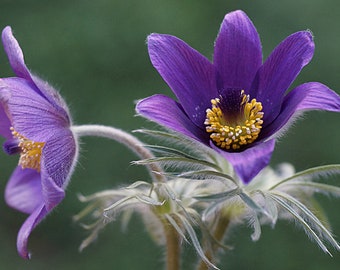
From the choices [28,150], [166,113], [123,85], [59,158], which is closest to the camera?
[166,113]

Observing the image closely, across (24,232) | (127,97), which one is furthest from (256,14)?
(24,232)

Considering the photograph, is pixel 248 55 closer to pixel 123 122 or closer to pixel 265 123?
pixel 265 123

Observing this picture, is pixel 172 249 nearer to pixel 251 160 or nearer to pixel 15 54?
pixel 251 160

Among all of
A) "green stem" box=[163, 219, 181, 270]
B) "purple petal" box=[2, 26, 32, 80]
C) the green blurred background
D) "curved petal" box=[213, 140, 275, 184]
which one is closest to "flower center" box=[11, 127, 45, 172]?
"purple petal" box=[2, 26, 32, 80]

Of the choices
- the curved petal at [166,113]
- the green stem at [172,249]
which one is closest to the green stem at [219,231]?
the green stem at [172,249]

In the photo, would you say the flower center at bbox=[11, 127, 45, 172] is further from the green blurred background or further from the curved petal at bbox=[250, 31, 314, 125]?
the green blurred background

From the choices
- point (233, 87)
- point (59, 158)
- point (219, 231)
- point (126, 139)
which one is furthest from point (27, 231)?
point (233, 87)

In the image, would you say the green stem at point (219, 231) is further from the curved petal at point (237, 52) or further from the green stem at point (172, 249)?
the curved petal at point (237, 52)
